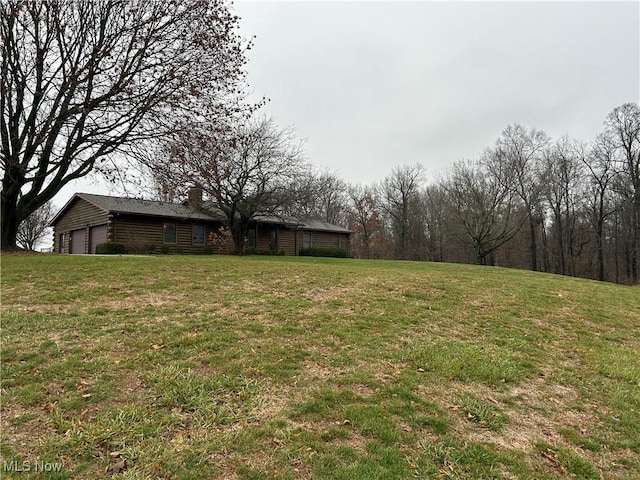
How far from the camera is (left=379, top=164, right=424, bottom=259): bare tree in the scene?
140 ft

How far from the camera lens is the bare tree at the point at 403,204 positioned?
140 feet

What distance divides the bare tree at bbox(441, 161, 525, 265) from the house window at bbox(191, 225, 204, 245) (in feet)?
77.9

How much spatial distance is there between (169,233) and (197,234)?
6.01ft

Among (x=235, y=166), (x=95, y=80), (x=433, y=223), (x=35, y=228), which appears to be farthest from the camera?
(x=35, y=228)

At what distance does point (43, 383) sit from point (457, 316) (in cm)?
648

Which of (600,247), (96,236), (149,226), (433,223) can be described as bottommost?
(600,247)

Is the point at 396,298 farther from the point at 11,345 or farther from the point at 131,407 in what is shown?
the point at 11,345

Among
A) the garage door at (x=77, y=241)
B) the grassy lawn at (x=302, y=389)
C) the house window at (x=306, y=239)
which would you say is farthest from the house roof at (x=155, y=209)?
the grassy lawn at (x=302, y=389)

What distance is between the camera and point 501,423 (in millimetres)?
3545

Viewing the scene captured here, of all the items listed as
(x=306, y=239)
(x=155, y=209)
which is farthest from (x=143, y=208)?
(x=306, y=239)

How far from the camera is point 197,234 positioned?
24.6 metres

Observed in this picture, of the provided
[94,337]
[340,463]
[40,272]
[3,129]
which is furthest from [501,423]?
[3,129]

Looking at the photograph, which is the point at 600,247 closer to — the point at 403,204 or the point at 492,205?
the point at 492,205

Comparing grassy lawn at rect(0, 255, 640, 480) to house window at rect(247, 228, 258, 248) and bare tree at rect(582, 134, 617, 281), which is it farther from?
bare tree at rect(582, 134, 617, 281)
